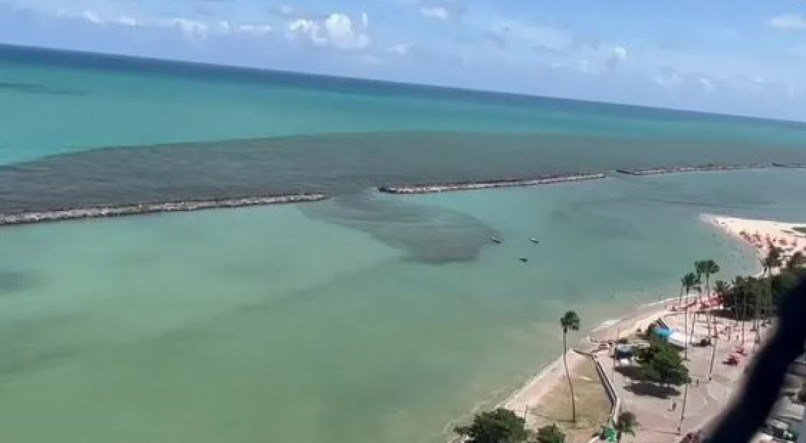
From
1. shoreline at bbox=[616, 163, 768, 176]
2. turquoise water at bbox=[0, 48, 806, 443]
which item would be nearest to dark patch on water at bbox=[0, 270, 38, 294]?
turquoise water at bbox=[0, 48, 806, 443]

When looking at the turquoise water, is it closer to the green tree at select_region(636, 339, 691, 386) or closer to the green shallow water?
the green shallow water

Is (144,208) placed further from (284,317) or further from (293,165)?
(293,165)

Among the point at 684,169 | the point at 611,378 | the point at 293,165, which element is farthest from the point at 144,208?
the point at 684,169

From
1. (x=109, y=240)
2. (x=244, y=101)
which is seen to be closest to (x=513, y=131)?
(x=244, y=101)

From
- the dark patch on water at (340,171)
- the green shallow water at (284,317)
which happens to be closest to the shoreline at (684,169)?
the dark patch on water at (340,171)

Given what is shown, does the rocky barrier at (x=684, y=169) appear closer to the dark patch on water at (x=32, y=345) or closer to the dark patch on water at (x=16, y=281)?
the dark patch on water at (x=16, y=281)

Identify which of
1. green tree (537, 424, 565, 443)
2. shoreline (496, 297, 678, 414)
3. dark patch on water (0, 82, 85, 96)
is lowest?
shoreline (496, 297, 678, 414)

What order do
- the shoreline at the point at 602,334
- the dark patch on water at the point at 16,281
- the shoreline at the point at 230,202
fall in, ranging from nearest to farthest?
the shoreline at the point at 602,334, the dark patch on water at the point at 16,281, the shoreline at the point at 230,202
